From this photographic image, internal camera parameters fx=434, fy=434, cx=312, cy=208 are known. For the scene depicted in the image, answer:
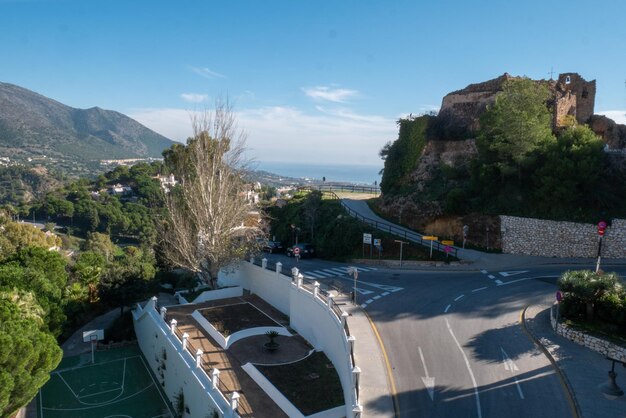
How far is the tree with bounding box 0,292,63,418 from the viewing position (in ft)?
48.9

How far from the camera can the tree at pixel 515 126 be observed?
27953 millimetres

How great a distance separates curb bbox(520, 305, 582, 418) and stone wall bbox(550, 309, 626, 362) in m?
1.09

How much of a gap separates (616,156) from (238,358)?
26.5 meters

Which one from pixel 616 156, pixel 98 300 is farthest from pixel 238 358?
pixel 616 156

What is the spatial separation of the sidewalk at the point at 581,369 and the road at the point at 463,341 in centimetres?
45

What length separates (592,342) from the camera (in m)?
15.4

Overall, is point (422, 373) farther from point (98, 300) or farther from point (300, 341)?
point (98, 300)

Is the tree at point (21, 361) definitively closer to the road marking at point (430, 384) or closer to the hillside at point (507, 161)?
the road marking at point (430, 384)

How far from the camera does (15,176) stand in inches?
5089

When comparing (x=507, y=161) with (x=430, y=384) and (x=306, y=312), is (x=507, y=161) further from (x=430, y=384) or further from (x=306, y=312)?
(x=430, y=384)

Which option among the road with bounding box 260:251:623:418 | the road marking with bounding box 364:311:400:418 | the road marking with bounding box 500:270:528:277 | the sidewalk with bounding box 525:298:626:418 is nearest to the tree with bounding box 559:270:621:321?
the sidewalk with bounding box 525:298:626:418

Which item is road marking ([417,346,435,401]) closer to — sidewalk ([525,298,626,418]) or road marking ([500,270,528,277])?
sidewalk ([525,298,626,418])

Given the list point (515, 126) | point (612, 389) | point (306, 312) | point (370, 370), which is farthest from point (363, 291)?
point (515, 126)

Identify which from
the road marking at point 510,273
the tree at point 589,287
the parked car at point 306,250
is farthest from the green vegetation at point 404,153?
the tree at point 589,287
